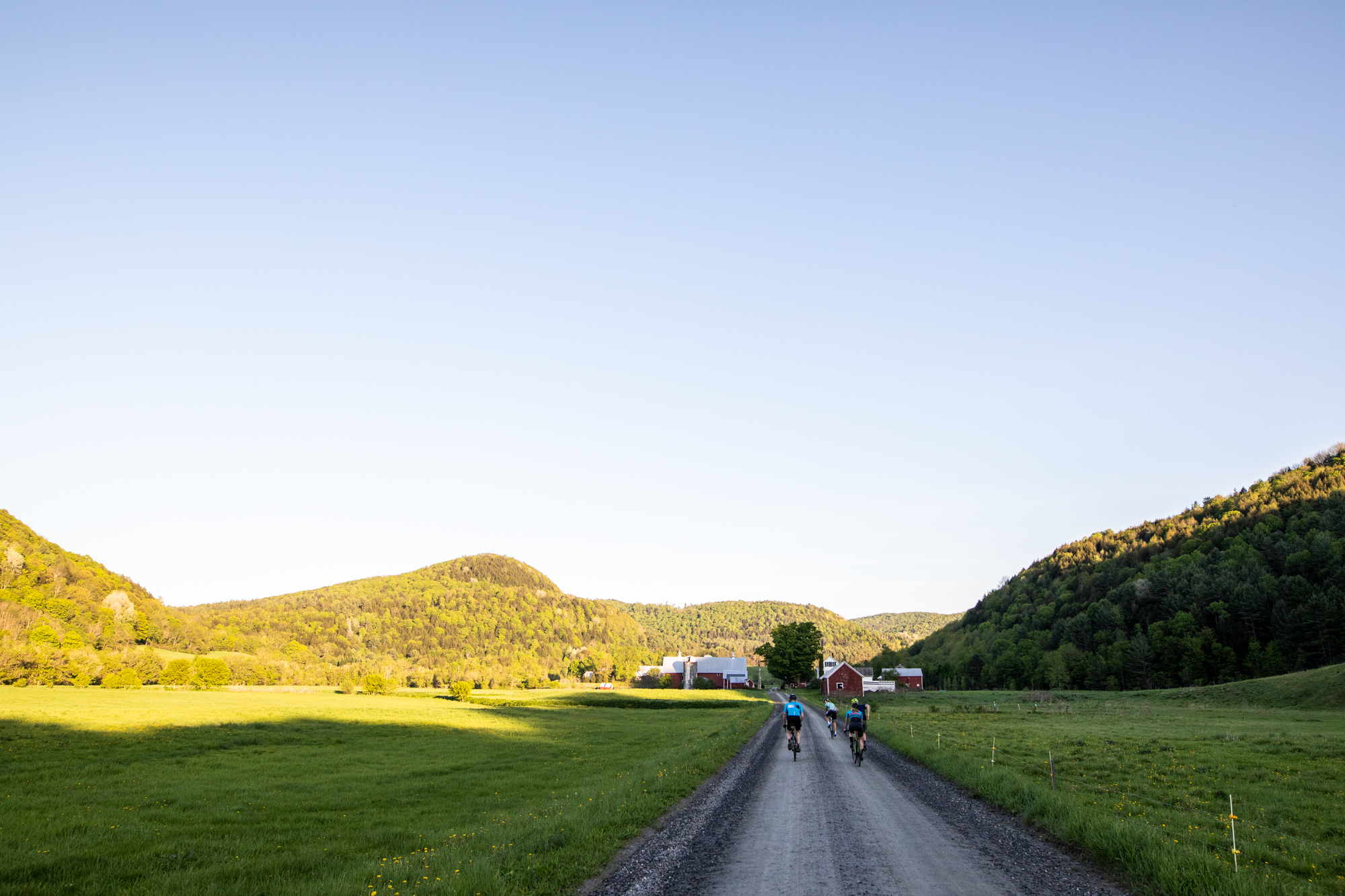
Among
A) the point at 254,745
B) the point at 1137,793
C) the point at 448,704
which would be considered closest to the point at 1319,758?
the point at 1137,793

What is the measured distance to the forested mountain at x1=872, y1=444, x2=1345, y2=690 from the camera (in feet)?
347

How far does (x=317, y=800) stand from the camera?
21.5m

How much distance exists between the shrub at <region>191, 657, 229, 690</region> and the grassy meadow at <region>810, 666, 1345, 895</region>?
101100mm

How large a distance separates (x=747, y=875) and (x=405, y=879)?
5629 mm

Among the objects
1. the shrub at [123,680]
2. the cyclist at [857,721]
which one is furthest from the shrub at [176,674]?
the cyclist at [857,721]

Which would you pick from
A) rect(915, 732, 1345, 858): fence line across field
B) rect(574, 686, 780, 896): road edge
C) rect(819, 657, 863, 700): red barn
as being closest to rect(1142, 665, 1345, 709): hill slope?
rect(819, 657, 863, 700): red barn

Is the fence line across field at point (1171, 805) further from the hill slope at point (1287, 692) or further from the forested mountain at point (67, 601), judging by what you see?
the forested mountain at point (67, 601)

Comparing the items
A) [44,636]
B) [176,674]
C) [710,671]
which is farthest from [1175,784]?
[710,671]

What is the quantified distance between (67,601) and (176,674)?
4073 cm

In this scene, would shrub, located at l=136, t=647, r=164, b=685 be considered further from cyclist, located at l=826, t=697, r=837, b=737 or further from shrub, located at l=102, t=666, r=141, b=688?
cyclist, located at l=826, t=697, r=837, b=737

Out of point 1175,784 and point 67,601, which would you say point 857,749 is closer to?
point 1175,784

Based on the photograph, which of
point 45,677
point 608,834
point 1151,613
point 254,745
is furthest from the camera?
point 1151,613

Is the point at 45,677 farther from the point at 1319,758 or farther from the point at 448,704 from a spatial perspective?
the point at 1319,758

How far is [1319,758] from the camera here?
27.9m
